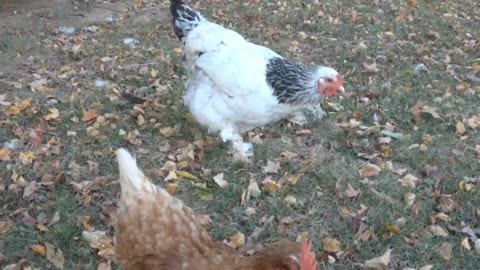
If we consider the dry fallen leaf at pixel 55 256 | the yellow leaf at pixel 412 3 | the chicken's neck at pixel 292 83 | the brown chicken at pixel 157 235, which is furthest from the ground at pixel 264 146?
the yellow leaf at pixel 412 3

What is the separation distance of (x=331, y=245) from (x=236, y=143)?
111cm

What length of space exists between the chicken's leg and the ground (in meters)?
0.08

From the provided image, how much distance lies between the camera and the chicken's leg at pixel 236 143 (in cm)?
389

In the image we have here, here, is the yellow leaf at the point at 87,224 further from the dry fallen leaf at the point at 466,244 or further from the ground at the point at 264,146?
the dry fallen leaf at the point at 466,244

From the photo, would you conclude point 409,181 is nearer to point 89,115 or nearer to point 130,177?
point 130,177

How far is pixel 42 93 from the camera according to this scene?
4695mm

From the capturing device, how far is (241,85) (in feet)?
12.2

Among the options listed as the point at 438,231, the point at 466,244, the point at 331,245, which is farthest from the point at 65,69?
the point at 466,244

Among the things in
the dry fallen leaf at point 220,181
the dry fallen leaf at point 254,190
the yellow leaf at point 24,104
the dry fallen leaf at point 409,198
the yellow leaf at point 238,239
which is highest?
the dry fallen leaf at point 409,198

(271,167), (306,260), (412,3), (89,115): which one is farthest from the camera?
(412,3)

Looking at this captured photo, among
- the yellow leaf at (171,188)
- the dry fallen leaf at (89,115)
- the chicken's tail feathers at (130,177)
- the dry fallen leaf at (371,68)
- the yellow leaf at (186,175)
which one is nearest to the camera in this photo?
the chicken's tail feathers at (130,177)

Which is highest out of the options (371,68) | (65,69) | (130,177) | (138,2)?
(130,177)

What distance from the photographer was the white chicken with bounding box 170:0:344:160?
12.2 ft

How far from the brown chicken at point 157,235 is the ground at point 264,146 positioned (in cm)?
80
